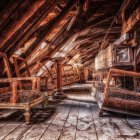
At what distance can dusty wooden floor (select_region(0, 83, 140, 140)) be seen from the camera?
295 centimetres

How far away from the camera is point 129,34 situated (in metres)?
5.99

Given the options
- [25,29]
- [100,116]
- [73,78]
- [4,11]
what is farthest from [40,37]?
[73,78]

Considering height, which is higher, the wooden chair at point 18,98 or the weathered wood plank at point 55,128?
the wooden chair at point 18,98

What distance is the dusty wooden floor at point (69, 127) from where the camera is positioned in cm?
295

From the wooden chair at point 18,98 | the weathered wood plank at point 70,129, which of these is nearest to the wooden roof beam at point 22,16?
the wooden chair at point 18,98

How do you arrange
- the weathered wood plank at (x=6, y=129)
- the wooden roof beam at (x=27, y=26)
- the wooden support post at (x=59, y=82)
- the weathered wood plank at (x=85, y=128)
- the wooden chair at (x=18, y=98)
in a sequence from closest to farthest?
the weathered wood plank at (x=85, y=128) → the weathered wood plank at (x=6, y=129) → the wooden chair at (x=18, y=98) → the wooden roof beam at (x=27, y=26) → the wooden support post at (x=59, y=82)

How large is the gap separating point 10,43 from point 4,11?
1311 millimetres

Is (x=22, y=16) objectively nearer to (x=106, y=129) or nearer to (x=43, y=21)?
(x=43, y=21)

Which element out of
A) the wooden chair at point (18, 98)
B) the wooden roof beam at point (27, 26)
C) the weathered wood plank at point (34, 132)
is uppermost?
the wooden roof beam at point (27, 26)

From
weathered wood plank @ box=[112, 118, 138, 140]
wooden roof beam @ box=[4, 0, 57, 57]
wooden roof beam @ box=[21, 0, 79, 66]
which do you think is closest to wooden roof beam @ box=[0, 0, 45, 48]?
wooden roof beam @ box=[4, 0, 57, 57]

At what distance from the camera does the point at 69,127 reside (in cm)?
344

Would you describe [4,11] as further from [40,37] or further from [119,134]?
[119,134]

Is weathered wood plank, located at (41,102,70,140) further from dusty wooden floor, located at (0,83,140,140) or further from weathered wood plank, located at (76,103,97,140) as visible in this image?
weathered wood plank, located at (76,103,97,140)

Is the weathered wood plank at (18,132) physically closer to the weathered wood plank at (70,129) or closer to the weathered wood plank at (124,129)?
the weathered wood plank at (70,129)
